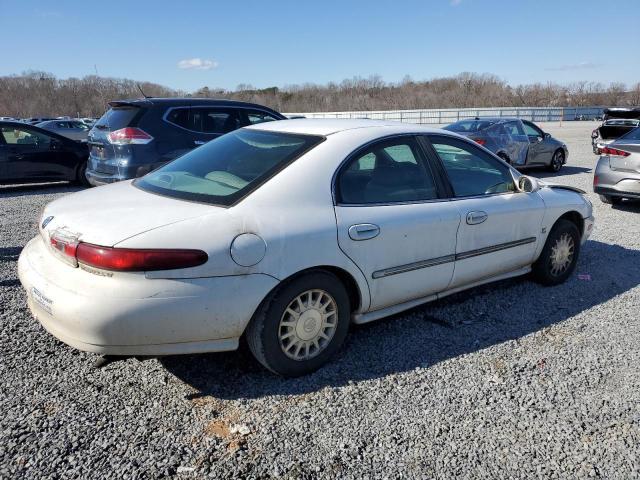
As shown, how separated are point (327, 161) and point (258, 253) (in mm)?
828

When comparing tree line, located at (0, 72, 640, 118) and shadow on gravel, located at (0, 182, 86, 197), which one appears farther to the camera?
tree line, located at (0, 72, 640, 118)

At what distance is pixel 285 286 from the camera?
2859 mm

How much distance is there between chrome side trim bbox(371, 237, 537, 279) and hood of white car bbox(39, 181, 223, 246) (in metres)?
1.17

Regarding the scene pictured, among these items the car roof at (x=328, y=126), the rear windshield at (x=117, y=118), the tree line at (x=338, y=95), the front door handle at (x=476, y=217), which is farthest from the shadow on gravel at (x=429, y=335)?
the tree line at (x=338, y=95)

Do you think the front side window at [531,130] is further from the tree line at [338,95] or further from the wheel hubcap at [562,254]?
the tree line at [338,95]

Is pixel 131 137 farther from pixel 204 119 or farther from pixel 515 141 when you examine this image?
pixel 515 141

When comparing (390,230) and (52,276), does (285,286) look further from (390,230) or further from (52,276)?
(52,276)

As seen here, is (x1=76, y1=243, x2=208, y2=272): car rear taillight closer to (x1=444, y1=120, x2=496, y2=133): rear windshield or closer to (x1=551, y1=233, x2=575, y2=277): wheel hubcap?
(x1=551, y1=233, x2=575, y2=277): wheel hubcap

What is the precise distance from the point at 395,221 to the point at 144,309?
5.39 feet

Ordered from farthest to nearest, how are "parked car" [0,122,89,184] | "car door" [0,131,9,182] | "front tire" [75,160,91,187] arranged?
"front tire" [75,160,91,187], "parked car" [0,122,89,184], "car door" [0,131,9,182]

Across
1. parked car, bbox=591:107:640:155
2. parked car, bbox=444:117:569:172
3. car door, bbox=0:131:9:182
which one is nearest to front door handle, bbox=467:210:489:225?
parked car, bbox=444:117:569:172

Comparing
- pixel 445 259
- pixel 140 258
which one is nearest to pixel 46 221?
pixel 140 258

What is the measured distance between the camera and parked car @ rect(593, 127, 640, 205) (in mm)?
7758

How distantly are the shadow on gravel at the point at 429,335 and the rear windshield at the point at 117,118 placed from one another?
5400 mm
